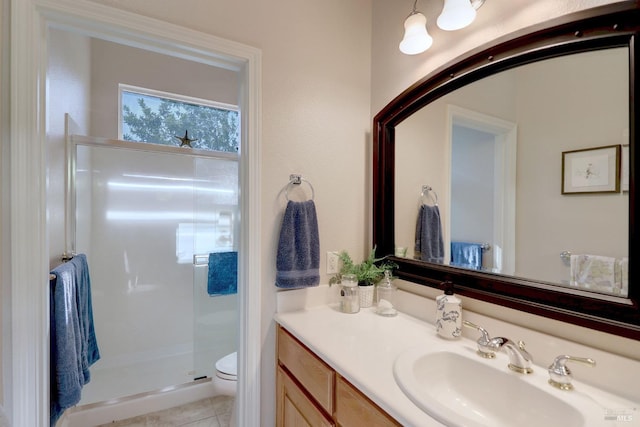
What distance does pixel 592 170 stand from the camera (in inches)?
31.8

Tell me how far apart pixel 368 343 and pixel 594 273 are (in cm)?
71

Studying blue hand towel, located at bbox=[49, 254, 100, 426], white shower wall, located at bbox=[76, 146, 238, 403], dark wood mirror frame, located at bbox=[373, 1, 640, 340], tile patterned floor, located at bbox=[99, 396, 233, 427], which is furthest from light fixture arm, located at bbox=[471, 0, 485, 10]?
tile patterned floor, located at bbox=[99, 396, 233, 427]

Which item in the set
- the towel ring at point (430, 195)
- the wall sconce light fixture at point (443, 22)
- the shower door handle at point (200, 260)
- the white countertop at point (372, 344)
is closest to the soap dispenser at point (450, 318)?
the white countertop at point (372, 344)

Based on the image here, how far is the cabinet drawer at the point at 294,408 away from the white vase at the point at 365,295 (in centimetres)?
49

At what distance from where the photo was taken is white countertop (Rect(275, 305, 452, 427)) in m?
0.71

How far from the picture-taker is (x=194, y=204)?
268 centimetres

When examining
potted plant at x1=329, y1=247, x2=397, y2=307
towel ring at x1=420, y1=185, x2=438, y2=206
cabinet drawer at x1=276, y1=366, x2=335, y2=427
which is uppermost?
towel ring at x1=420, y1=185, x2=438, y2=206

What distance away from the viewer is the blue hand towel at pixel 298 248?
4.38 ft

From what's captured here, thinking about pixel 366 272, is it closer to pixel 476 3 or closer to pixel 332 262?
pixel 332 262

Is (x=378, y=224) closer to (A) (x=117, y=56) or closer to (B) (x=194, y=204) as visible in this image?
(B) (x=194, y=204)

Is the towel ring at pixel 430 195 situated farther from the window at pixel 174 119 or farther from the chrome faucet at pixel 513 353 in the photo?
the window at pixel 174 119

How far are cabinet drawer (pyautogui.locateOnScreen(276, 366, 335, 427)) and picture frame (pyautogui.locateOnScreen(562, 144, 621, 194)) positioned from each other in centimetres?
108

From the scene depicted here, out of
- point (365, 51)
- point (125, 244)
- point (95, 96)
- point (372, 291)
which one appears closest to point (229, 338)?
point (125, 244)

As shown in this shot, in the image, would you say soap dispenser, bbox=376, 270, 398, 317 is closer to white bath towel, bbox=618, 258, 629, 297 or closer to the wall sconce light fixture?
white bath towel, bbox=618, 258, 629, 297
